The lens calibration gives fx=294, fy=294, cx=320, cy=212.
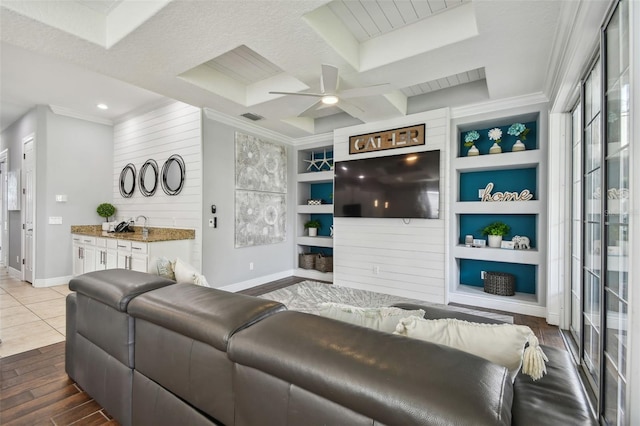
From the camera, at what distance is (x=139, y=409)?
1.54m

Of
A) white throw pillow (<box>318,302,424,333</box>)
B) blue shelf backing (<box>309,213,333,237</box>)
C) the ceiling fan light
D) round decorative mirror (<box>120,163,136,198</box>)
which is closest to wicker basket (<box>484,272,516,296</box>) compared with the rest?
blue shelf backing (<box>309,213,333,237</box>)

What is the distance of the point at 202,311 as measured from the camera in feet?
4.23

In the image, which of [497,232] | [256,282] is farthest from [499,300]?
[256,282]

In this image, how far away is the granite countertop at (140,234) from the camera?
4064mm

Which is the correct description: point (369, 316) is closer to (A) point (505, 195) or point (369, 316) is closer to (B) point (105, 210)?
(A) point (505, 195)

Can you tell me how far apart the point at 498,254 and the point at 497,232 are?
0.32 metres

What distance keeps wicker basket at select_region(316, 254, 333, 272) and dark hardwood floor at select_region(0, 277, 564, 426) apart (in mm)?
3718

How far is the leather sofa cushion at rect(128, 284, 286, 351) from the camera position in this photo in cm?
118

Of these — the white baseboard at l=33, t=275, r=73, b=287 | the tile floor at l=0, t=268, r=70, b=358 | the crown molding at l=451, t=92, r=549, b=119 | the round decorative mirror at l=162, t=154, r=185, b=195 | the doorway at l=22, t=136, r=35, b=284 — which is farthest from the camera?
the doorway at l=22, t=136, r=35, b=284

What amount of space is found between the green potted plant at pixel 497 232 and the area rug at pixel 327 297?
944 millimetres

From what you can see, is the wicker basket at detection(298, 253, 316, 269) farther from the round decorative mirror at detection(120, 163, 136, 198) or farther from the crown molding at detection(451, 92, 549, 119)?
the crown molding at detection(451, 92, 549, 119)

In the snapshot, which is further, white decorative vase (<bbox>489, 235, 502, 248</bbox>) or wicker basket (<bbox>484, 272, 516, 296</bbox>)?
white decorative vase (<bbox>489, 235, 502, 248</bbox>)

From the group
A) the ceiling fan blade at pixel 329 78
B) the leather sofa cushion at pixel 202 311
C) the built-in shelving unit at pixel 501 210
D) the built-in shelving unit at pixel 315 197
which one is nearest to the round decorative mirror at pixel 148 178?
the built-in shelving unit at pixel 315 197

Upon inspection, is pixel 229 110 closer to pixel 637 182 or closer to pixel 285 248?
pixel 285 248
